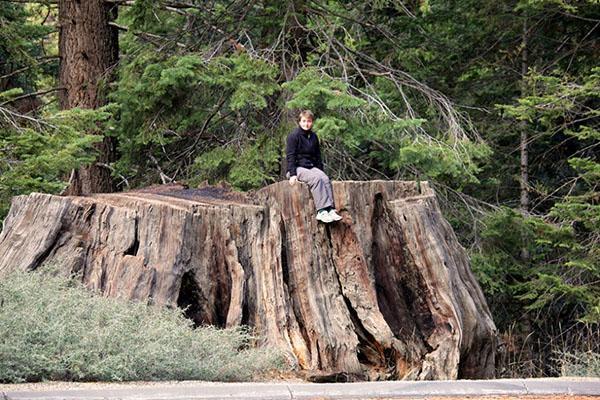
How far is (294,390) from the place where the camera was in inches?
315

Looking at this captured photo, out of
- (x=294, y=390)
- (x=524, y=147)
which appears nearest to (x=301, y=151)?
(x=294, y=390)

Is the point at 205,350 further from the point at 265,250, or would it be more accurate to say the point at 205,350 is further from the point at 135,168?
the point at 135,168

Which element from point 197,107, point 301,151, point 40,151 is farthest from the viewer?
point 197,107

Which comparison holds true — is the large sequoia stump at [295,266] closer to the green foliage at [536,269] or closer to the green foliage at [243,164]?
the green foliage at [536,269]

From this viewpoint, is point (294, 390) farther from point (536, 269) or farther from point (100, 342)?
point (536, 269)

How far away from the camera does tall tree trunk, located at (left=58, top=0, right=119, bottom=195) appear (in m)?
18.2

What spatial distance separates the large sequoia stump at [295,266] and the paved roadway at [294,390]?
7.48 feet

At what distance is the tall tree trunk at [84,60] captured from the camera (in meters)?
18.2

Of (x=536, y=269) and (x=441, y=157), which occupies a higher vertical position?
(x=441, y=157)

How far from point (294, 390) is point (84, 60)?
37.9 ft

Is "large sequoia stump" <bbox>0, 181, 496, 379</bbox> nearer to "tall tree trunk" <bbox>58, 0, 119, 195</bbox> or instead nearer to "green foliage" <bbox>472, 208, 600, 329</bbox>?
"green foliage" <bbox>472, 208, 600, 329</bbox>

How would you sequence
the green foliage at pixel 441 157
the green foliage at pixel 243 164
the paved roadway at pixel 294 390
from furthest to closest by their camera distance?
the green foliage at pixel 243 164, the green foliage at pixel 441 157, the paved roadway at pixel 294 390

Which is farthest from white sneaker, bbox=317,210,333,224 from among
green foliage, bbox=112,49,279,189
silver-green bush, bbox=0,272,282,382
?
green foliage, bbox=112,49,279,189

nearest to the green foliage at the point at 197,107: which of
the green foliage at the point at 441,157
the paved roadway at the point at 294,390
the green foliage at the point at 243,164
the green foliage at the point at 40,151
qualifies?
the green foliage at the point at 243,164
